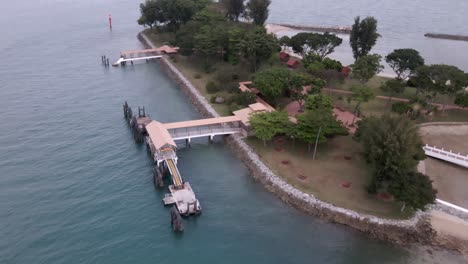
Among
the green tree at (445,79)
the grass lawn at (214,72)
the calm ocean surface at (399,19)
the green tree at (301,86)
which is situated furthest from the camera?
the calm ocean surface at (399,19)

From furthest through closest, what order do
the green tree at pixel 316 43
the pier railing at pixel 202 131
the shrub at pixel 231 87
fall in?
the green tree at pixel 316 43, the shrub at pixel 231 87, the pier railing at pixel 202 131

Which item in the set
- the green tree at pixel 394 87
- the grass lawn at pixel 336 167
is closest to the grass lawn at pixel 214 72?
the grass lawn at pixel 336 167

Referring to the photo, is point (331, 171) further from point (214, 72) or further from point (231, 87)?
point (214, 72)

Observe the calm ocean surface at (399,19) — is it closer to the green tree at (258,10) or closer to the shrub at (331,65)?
the shrub at (331,65)

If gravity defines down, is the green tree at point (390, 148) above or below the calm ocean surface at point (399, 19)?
below

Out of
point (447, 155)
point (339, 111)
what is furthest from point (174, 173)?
point (447, 155)

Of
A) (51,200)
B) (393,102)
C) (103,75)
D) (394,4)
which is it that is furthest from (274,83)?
(394,4)

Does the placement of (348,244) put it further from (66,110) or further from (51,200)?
(66,110)
